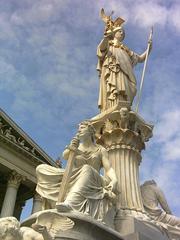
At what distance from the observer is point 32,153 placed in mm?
34156

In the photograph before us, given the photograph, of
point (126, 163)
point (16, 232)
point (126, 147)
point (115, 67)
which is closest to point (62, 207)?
point (16, 232)

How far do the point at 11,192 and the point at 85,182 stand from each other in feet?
84.7

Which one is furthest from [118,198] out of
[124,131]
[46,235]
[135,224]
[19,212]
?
[19,212]

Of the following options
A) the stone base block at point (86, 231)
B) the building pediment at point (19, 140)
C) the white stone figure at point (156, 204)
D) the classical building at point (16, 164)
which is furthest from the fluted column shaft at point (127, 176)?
the building pediment at point (19, 140)

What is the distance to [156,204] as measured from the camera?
24.7 ft

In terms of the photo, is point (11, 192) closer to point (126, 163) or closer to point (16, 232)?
point (126, 163)

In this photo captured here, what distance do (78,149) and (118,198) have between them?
1.13 meters

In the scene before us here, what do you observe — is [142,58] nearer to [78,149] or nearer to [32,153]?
[78,149]

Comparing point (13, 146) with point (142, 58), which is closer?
point (142, 58)

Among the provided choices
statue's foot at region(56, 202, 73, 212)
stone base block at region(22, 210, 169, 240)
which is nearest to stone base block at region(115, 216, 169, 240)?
stone base block at region(22, 210, 169, 240)

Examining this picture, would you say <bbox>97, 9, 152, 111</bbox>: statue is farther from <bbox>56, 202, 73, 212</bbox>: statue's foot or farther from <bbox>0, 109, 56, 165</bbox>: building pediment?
<bbox>0, 109, 56, 165</bbox>: building pediment

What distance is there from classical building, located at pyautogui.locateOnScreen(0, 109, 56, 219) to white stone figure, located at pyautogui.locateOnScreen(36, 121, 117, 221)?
23416 millimetres

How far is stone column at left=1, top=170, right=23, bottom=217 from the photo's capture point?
2964 cm

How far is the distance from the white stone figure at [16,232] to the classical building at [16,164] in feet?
84.2
